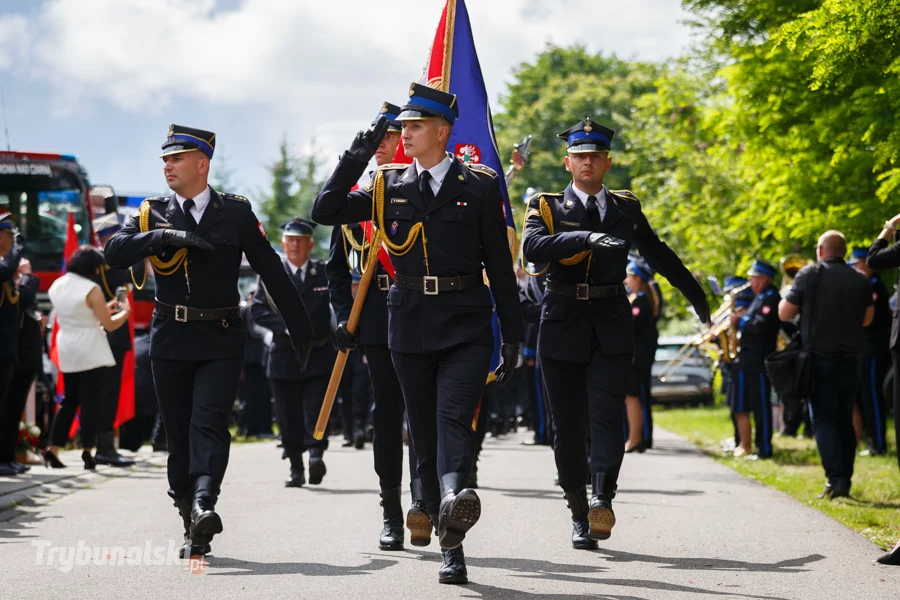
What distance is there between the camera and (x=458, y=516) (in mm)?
5996

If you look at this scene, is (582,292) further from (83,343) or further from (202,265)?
(83,343)

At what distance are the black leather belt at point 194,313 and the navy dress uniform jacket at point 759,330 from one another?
8.63 m

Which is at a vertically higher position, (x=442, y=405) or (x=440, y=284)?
(x=440, y=284)

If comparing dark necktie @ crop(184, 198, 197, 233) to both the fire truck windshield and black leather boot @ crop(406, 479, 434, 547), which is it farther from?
the fire truck windshield

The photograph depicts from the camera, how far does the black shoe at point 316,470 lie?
11.8 meters

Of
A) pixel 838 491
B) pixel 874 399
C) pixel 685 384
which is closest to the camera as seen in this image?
pixel 838 491

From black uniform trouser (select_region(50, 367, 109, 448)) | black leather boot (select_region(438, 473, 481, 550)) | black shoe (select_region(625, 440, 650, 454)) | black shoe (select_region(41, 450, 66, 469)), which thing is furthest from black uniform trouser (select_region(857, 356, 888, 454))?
black leather boot (select_region(438, 473, 481, 550))

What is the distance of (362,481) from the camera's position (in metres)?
12.4

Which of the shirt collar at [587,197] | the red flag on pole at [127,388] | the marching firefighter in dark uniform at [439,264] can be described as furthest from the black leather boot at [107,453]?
the marching firefighter in dark uniform at [439,264]

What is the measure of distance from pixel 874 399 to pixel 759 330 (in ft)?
4.49

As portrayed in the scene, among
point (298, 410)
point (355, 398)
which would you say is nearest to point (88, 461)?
point (298, 410)

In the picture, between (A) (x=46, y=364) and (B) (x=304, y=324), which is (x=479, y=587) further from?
(A) (x=46, y=364)

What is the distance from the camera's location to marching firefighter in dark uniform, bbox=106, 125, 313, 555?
7.34 meters

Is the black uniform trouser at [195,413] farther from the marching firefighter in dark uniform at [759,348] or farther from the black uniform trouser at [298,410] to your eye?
the marching firefighter in dark uniform at [759,348]
